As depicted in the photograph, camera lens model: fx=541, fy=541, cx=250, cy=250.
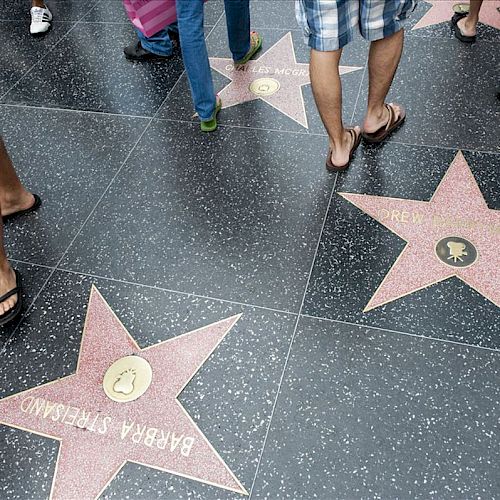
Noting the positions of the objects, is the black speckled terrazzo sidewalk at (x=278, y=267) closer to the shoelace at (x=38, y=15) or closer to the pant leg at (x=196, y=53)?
the pant leg at (x=196, y=53)

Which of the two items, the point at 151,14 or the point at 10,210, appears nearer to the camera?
the point at 10,210

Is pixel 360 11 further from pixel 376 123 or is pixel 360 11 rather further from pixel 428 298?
pixel 428 298

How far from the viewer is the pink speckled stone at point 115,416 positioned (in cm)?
131

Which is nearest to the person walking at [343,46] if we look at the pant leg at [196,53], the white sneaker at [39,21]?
the pant leg at [196,53]

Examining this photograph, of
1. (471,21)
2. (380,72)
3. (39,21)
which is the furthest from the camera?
(39,21)

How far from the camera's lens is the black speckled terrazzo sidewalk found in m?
1.31

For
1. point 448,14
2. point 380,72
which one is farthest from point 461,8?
point 380,72

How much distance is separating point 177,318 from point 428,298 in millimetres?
732

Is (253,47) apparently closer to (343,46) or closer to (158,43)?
(158,43)

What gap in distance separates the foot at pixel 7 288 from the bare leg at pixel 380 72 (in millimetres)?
1332

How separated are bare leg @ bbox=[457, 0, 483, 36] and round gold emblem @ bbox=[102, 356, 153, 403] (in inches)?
80.3

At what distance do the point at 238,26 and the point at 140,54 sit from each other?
55 cm

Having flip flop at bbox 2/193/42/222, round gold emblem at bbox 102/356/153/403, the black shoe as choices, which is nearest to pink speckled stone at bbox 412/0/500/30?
the black shoe

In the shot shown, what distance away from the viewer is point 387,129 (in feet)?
6.70
